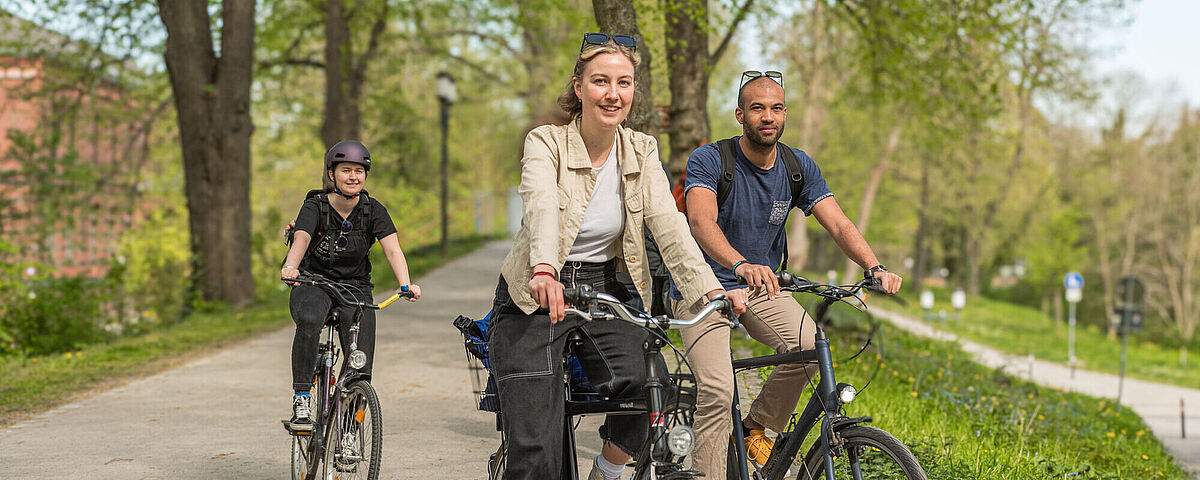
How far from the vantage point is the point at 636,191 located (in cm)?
334

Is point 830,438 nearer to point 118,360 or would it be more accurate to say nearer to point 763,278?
point 763,278

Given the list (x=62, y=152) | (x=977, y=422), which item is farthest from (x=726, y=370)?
(x=62, y=152)

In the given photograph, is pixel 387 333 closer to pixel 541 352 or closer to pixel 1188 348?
pixel 541 352

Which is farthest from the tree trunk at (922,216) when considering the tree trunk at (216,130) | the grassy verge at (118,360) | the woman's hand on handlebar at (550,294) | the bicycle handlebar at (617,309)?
the woman's hand on handlebar at (550,294)

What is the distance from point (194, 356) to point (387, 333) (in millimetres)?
2184

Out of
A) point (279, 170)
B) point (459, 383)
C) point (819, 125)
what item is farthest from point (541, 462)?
point (279, 170)

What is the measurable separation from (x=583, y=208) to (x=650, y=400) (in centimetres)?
63

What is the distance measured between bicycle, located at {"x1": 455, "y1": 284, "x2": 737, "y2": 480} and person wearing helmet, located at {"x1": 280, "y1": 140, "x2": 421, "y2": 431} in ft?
4.84

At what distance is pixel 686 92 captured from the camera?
38.7ft

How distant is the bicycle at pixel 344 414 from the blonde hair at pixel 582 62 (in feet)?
5.02

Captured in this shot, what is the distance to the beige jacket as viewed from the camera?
3.19m

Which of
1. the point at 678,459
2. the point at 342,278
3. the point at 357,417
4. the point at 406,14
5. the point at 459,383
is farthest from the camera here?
the point at 406,14

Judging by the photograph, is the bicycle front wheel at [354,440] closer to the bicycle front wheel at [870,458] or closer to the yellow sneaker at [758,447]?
the yellow sneaker at [758,447]

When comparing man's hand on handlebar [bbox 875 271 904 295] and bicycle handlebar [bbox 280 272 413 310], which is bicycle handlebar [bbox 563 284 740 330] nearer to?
man's hand on handlebar [bbox 875 271 904 295]
